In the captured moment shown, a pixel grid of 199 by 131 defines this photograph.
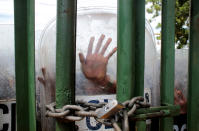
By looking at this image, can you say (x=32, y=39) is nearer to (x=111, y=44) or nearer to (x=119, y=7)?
(x=119, y=7)

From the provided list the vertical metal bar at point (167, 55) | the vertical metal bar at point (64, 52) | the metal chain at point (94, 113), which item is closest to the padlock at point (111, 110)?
the metal chain at point (94, 113)

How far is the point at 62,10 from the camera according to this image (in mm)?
615

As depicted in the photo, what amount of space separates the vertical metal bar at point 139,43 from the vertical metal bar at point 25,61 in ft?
1.14

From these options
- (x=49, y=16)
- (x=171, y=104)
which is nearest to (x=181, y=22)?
(x=49, y=16)

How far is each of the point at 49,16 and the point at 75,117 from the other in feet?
4.36

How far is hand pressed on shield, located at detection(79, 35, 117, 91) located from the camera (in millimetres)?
1301

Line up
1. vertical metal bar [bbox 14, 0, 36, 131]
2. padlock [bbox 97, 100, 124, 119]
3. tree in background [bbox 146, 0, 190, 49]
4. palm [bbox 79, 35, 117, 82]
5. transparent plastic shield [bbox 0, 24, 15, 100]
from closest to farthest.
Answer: padlock [bbox 97, 100, 124, 119], vertical metal bar [bbox 14, 0, 36, 131], palm [bbox 79, 35, 117, 82], transparent plastic shield [bbox 0, 24, 15, 100], tree in background [bbox 146, 0, 190, 49]

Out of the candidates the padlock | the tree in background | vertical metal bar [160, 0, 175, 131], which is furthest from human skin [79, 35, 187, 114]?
the tree in background

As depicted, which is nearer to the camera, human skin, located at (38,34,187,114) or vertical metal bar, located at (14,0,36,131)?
vertical metal bar, located at (14,0,36,131)

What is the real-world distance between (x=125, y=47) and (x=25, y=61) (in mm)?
366

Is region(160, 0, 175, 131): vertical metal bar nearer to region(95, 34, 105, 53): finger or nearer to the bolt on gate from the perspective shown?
the bolt on gate

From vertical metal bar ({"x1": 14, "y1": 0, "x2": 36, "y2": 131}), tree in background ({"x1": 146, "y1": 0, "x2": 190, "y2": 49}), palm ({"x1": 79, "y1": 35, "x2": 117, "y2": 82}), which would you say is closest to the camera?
vertical metal bar ({"x1": 14, "y1": 0, "x2": 36, "y2": 131})

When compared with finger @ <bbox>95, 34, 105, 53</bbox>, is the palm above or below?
below

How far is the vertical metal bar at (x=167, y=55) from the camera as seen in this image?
27.4 inches
